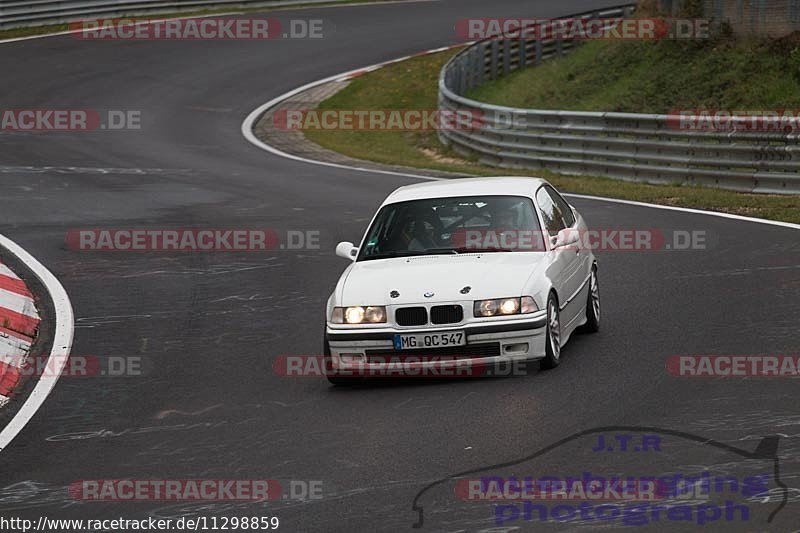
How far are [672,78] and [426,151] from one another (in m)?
5.27

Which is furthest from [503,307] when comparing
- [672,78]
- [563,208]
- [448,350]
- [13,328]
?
[672,78]

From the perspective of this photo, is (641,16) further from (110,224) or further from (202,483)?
(202,483)

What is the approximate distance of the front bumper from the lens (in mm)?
9719

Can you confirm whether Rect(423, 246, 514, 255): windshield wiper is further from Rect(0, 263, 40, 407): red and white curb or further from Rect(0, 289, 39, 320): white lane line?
Rect(0, 289, 39, 320): white lane line

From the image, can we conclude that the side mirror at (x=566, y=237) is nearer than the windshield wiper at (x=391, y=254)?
No

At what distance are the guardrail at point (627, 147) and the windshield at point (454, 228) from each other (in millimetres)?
9438

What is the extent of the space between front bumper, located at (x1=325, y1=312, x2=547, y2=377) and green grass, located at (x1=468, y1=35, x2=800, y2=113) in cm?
1609

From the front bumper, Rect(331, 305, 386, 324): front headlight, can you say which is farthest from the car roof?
the front bumper

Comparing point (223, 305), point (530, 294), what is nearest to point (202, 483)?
point (530, 294)

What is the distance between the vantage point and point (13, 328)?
40.2ft

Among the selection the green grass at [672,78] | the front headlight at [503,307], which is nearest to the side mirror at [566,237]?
the front headlight at [503,307]

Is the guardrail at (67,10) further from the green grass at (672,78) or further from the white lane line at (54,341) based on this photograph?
the white lane line at (54,341)

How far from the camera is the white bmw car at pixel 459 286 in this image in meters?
9.76

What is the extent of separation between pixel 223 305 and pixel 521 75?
2250 cm
